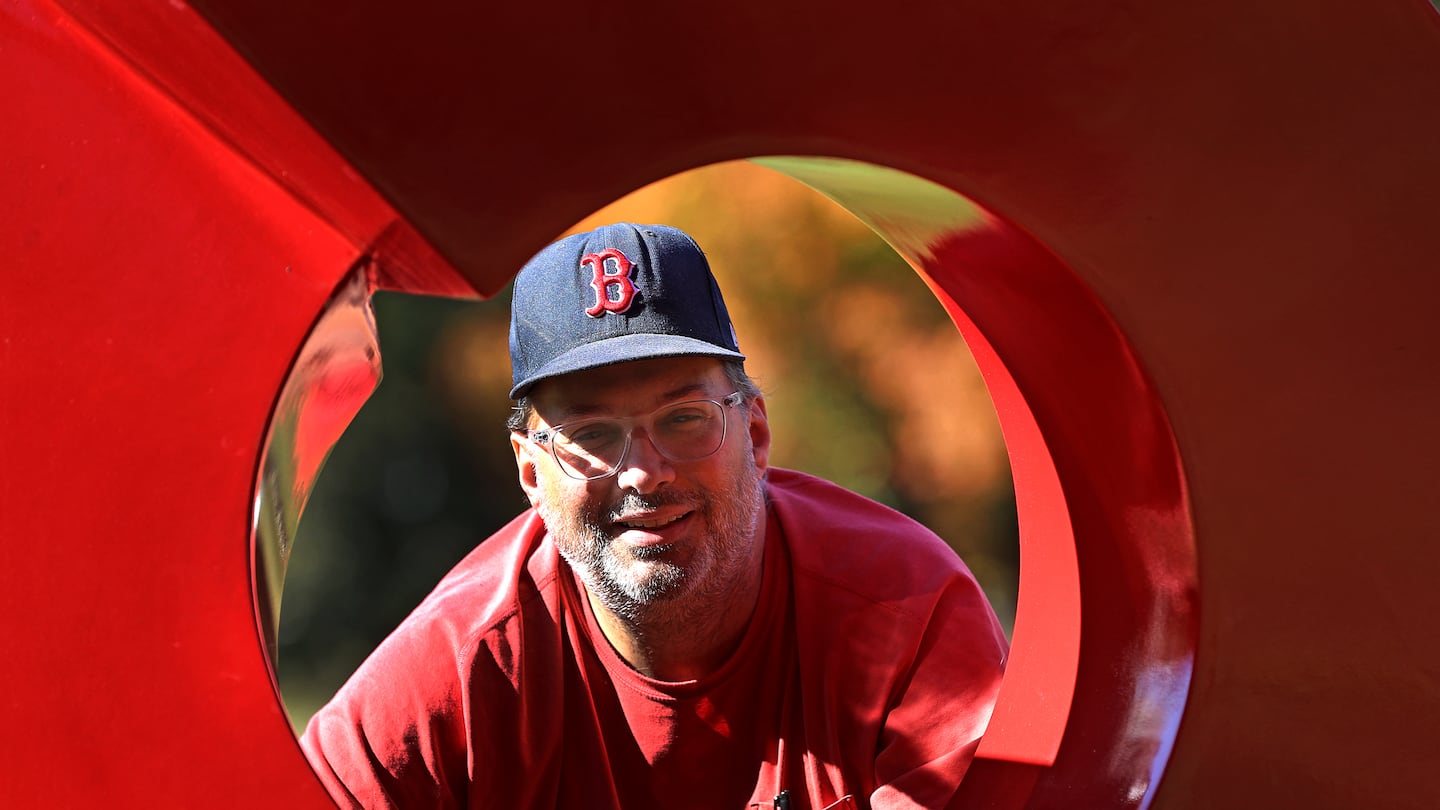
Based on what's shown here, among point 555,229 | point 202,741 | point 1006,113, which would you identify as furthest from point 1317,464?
point 202,741

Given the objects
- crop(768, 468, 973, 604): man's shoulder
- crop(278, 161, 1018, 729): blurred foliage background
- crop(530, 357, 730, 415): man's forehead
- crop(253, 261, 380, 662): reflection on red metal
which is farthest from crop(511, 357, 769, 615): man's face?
crop(278, 161, 1018, 729): blurred foliage background

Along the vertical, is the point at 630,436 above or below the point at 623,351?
below

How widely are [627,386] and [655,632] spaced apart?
14.9 inches

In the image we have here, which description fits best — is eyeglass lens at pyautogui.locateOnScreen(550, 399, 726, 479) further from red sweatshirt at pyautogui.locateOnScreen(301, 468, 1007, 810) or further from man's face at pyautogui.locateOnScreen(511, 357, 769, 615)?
red sweatshirt at pyautogui.locateOnScreen(301, 468, 1007, 810)

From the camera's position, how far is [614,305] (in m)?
1.93

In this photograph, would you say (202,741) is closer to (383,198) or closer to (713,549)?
(383,198)

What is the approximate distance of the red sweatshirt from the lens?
1810 mm

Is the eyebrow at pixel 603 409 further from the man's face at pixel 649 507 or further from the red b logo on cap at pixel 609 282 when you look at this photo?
the red b logo on cap at pixel 609 282

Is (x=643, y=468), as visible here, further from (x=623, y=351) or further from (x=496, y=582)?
(x=496, y=582)

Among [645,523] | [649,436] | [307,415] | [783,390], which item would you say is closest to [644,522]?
[645,523]

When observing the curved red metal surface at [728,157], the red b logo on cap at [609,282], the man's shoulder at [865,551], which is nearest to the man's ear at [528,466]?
the red b logo on cap at [609,282]

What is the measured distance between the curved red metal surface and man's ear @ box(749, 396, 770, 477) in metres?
0.98

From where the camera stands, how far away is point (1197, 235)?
3.57 feet

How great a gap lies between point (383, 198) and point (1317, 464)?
31.0 inches
